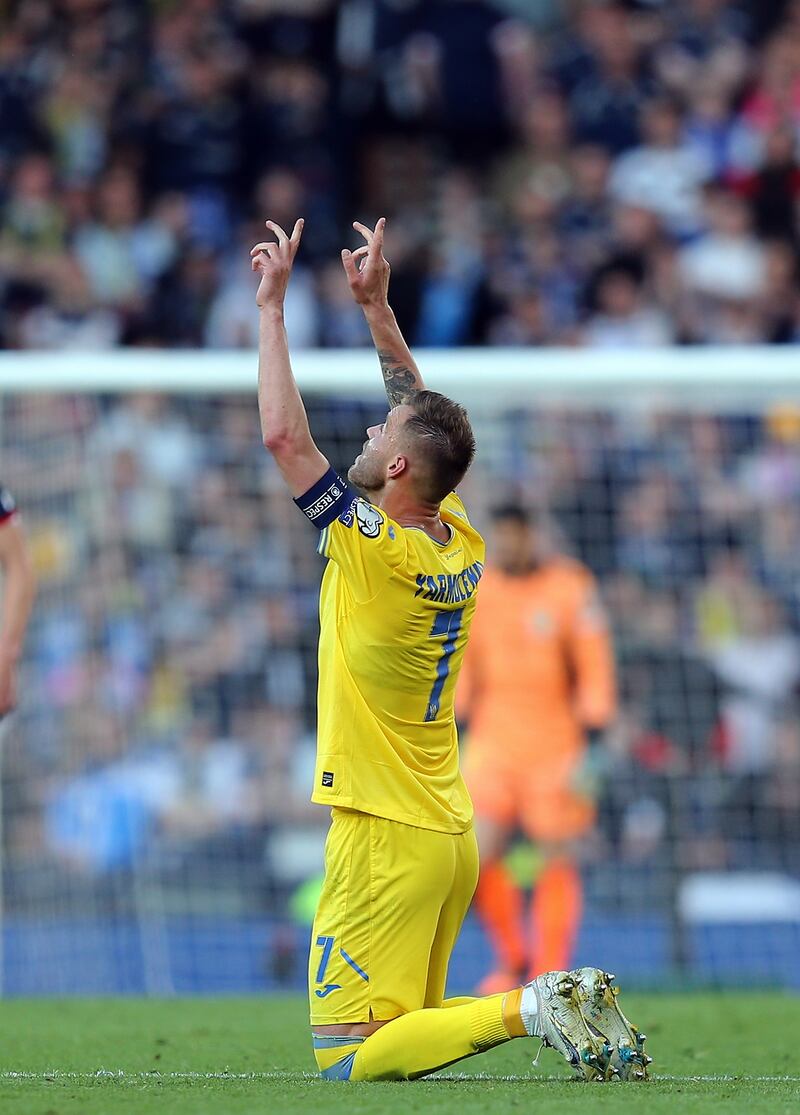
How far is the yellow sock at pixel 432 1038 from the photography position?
489cm

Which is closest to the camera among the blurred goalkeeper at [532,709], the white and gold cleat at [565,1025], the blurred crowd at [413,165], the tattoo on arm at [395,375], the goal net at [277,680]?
the white and gold cleat at [565,1025]

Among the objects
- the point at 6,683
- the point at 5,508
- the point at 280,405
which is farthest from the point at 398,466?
the point at 5,508

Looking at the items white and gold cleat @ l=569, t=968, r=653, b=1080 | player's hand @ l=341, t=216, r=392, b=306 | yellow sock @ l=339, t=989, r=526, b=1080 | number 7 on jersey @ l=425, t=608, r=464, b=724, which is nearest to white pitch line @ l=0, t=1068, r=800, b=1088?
yellow sock @ l=339, t=989, r=526, b=1080

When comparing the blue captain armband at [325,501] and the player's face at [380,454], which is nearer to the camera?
the blue captain armband at [325,501]

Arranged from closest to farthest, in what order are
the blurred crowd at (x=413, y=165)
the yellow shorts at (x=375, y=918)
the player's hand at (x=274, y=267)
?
the player's hand at (x=274, y=267), the yellow shorts at (x=375, y=918), the blurred crowd at (x=413, y=165)

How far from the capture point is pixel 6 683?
6523 millimetres

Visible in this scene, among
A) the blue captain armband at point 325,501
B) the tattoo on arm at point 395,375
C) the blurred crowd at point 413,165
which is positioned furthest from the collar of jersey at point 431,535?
the blurred crowd at point 413,165

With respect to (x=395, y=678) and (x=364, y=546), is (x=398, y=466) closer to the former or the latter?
(x=364, y=546)

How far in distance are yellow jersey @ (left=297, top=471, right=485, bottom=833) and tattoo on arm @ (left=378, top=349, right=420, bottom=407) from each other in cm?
67

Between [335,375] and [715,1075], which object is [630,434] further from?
[715,1075]

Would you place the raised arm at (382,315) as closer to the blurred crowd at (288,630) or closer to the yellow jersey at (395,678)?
the yellow jersey at (395,678)

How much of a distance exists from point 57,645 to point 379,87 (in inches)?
280

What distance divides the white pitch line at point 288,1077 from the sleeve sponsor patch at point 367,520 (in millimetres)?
1608

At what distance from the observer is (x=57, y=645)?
1072 centimetres
